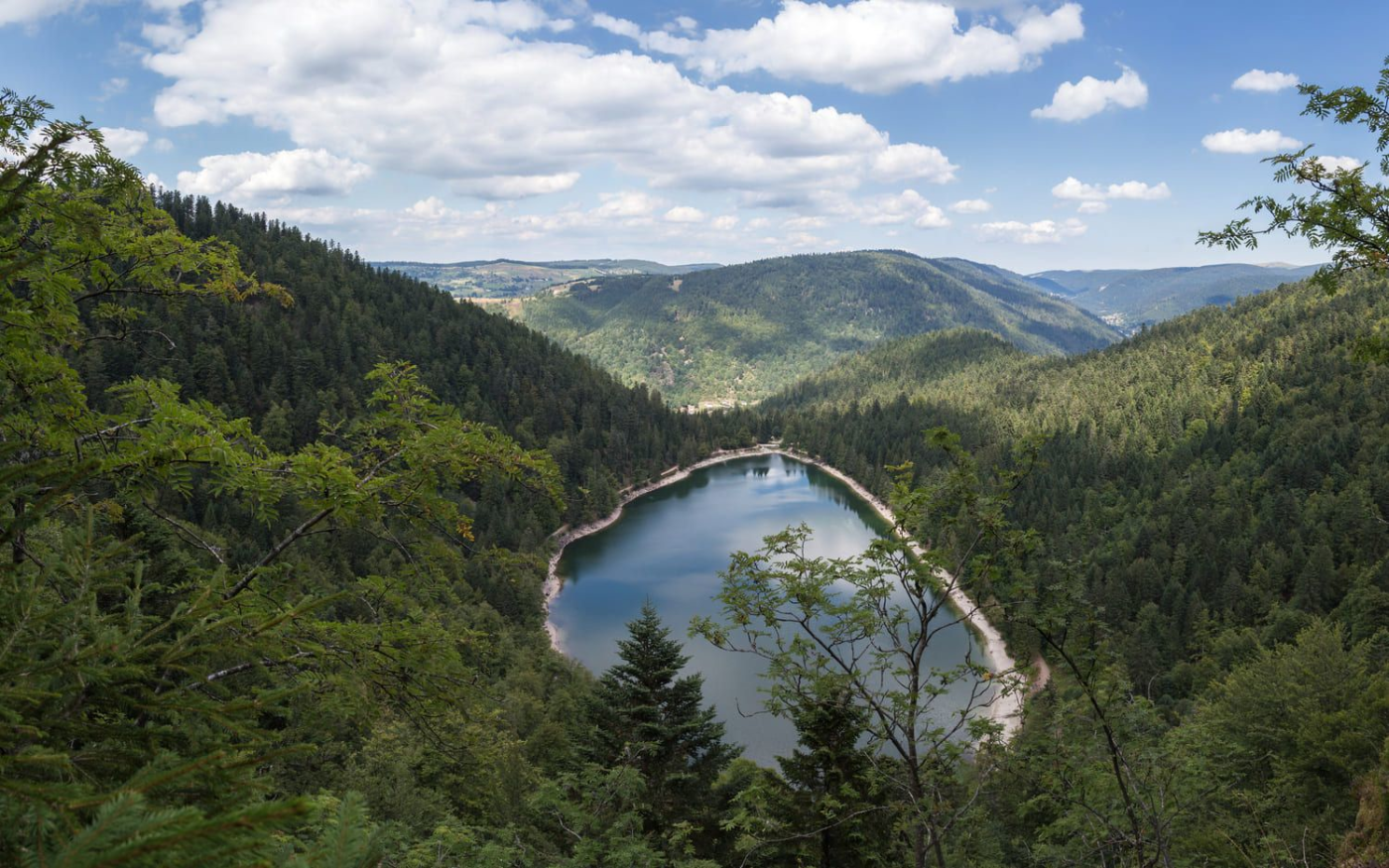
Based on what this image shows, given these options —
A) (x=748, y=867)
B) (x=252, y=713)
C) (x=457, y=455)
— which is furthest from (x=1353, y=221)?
(x=748, y=867)

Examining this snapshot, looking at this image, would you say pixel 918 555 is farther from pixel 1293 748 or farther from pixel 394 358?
pixel 394 358

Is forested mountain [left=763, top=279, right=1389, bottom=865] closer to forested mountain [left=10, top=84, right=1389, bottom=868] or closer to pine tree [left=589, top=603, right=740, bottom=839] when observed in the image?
forested mountain [left=10, top=84, right=1389, bottom=868]

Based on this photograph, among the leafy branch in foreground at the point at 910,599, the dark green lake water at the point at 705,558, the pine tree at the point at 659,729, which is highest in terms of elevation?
the leafy branch in foreground at the point at 910,599

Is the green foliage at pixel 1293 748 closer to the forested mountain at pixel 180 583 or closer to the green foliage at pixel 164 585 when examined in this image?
the forested mountain at pixel 180 583

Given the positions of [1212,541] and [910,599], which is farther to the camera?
[1212,541]

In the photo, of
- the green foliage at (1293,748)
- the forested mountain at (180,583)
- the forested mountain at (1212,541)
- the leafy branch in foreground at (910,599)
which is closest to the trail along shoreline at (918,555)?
the leafy branch in foreground at (910,599)

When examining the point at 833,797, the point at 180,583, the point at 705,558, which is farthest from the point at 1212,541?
the point at 180,583
